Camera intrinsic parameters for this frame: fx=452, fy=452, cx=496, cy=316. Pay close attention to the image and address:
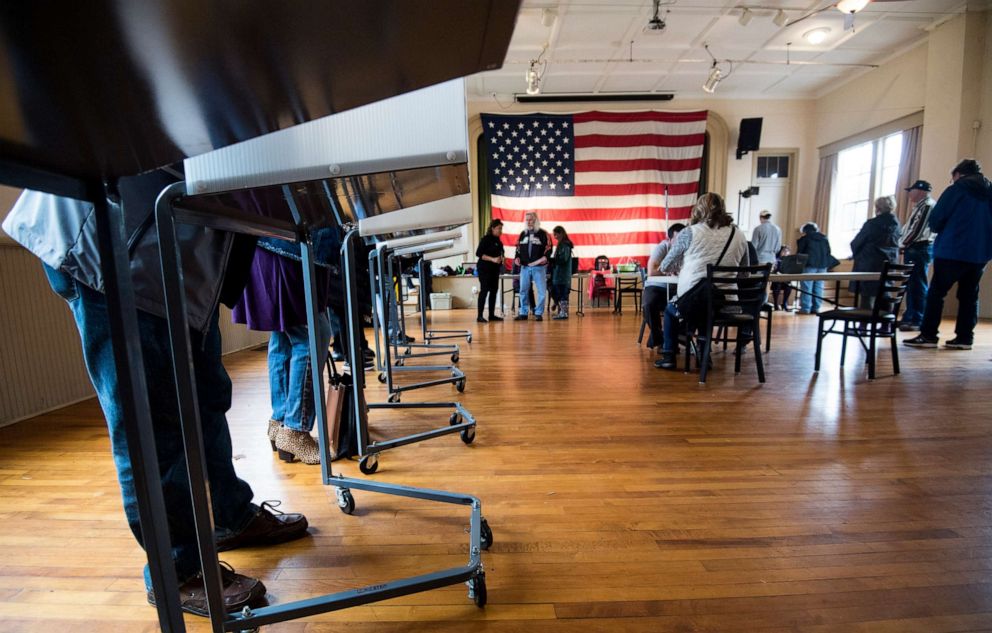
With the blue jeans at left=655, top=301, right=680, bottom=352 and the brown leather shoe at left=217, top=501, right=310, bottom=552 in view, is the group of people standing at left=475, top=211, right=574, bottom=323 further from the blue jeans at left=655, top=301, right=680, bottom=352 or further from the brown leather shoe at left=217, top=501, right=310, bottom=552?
the brown leather shoe at left=217, top=501, right=310, bottom=552

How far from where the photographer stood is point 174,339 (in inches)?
26.5

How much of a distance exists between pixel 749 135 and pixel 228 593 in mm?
9382

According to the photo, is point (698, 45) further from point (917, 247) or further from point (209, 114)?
point (209, 114)

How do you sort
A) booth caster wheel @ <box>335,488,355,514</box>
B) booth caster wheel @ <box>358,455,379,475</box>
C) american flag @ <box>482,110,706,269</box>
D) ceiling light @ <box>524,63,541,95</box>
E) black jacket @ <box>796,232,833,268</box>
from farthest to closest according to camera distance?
american flag @ <box>482,110,706,269</box> < black jacket @ <box>796,232,833,268</box> < ceiling light @ <box>524,63,541,95</box> < booth caster wheel @ <box>358,455,379,475</box> < booth caster wheel @ <box>335,488,355,514</box>

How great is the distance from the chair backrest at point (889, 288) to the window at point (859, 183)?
5.47 m

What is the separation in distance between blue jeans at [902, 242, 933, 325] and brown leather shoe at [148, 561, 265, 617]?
560 cm

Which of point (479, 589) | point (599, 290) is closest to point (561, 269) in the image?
point (599, 290)

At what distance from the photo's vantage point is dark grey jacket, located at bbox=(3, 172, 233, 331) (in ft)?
2.44

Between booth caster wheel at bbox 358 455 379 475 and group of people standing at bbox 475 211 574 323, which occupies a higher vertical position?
group of people standing at bbox 475 211 574 323

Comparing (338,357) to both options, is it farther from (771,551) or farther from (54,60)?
(54,60)

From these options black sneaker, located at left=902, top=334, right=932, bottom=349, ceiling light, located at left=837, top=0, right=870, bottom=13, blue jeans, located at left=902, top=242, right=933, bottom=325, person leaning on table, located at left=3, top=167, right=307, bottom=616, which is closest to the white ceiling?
ceiling light, located at left=837, top=0, right=870, bottom=13

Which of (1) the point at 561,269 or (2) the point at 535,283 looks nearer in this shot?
(2) the point at 535,283

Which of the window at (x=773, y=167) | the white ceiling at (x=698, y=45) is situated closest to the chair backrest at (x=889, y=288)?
the white ceiling at (x=698, y=45)

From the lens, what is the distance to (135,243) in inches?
31.6
